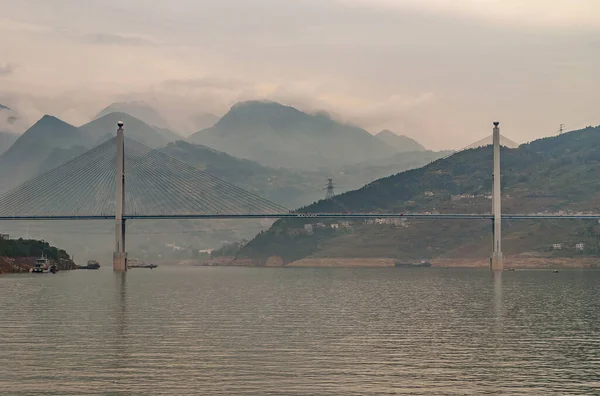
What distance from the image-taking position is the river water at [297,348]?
4491 cm

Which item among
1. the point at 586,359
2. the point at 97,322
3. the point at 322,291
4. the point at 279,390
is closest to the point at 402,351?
the point at 586,359

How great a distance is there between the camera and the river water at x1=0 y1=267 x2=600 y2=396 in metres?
44.9

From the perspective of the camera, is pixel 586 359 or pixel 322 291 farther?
pixel 322 291

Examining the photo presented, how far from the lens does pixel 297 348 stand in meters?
56.4

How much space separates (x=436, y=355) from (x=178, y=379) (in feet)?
50.0

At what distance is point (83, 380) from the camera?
46031 millimetres

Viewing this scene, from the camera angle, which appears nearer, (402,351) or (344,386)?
(344,386)

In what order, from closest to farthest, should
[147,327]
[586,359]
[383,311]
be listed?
[586,359], [147,327], [383,311]

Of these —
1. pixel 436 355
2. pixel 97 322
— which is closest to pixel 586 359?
pixel 436 355

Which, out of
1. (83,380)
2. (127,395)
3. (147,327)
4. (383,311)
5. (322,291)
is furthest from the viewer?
(322,291)

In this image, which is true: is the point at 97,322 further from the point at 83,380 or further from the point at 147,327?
the point at 83,380

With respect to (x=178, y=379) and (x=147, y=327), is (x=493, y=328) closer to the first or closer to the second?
(x=147, y=327)

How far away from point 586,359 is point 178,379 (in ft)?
71.0

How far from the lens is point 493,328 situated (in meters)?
69.4
